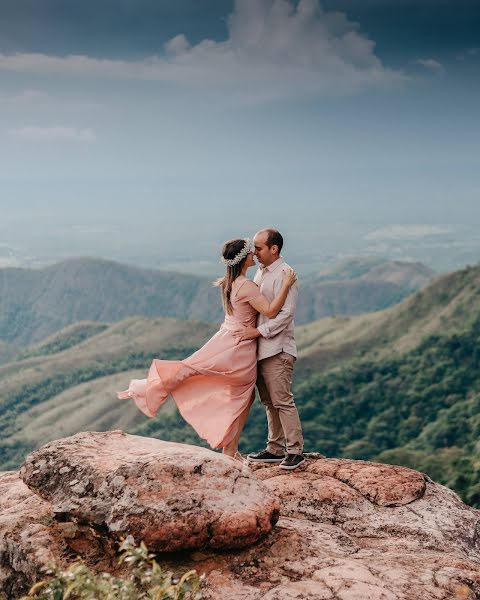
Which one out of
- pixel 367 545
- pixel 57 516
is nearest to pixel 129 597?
pixel 57 516

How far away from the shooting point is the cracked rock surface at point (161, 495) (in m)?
8.66

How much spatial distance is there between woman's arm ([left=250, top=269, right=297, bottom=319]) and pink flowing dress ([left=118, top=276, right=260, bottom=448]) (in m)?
0.32

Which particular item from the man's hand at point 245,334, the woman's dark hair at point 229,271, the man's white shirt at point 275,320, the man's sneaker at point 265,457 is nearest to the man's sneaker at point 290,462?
the man's sneaker at point 265,457

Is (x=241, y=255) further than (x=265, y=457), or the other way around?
(x=265, y=457)

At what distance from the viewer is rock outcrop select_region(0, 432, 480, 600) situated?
8422 mm

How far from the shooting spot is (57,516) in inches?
360

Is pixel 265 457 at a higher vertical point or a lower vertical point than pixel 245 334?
lower

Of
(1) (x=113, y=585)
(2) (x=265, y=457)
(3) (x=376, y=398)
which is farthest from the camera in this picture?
(3) (x=376, y=398)

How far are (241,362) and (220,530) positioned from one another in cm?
381

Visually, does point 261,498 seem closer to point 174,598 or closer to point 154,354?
point 174,598

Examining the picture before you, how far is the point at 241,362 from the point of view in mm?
12094

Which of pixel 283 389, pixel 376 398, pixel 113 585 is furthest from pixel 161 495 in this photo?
pixel 376 398

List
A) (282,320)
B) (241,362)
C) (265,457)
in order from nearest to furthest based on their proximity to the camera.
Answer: (282,320)
(241,362)
(265,457)

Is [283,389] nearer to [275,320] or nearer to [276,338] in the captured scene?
[276,338]
